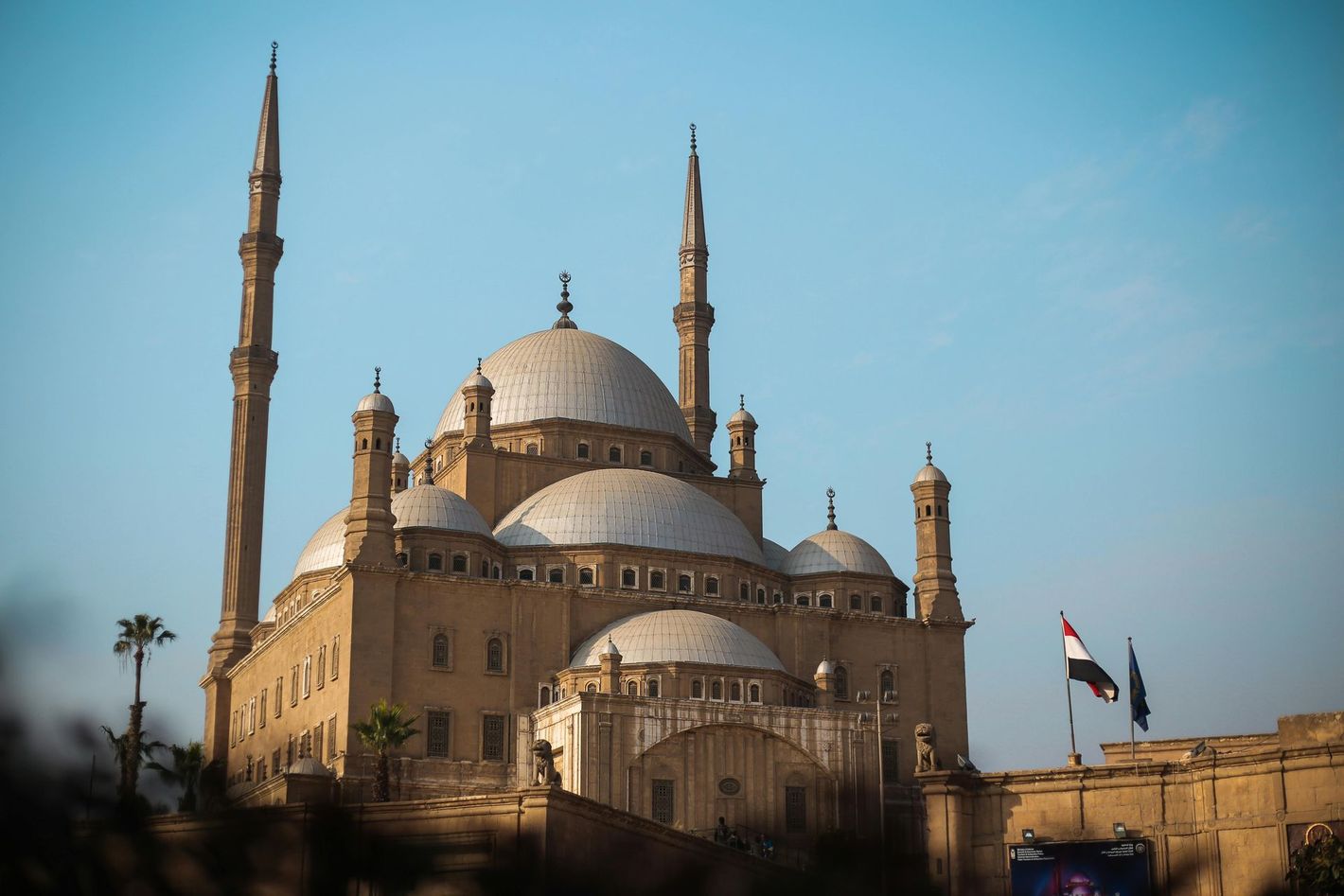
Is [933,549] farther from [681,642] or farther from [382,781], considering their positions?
[382,781]

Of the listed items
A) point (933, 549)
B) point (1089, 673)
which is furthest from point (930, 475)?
point (1089, 673)

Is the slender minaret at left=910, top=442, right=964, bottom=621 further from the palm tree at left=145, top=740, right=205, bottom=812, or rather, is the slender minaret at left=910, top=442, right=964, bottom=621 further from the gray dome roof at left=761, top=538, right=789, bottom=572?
the palm tree at left=145, top=740, right=205, bottom=812

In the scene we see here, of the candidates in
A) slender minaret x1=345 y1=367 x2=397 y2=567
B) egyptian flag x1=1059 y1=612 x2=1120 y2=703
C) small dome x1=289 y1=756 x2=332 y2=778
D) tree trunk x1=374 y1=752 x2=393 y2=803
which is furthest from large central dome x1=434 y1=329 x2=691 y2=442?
egyptian flag x1=1059 y1=612 x2=1120 y2=703

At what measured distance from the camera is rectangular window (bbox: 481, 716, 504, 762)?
51.5m

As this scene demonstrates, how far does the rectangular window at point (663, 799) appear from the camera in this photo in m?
48.2

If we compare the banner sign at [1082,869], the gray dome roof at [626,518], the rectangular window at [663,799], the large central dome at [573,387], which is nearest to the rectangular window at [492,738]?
the rectangular window at [663,799]

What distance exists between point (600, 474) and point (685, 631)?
7.84 m

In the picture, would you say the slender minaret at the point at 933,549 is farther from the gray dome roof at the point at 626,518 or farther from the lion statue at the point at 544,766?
the lion statue at the point at 544,766

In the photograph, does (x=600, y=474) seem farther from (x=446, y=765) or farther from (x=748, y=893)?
(x=748, y=893)

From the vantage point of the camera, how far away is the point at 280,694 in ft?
185

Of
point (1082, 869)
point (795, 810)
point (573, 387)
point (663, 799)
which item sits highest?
point (573, 387)

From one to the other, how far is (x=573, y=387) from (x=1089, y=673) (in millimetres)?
23556

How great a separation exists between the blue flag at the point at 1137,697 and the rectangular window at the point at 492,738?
16.9m

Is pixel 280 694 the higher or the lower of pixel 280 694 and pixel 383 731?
the higher
